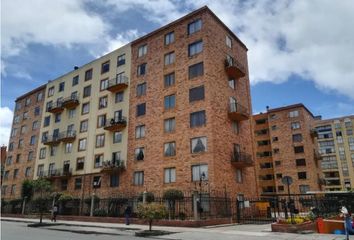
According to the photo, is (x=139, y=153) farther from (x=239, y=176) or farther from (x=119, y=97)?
(x=239, y=176)

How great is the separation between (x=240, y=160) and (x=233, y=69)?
10.4m

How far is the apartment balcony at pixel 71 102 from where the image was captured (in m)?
44.6

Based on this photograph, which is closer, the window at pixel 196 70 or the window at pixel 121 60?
the window at pixel 196 70

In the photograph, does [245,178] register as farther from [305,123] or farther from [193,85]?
[305,123]

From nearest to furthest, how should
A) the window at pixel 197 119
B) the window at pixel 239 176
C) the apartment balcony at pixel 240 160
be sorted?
the window at pixel 197 119, the apartment balcony at pixel 240 160, the window at pixel 239 176

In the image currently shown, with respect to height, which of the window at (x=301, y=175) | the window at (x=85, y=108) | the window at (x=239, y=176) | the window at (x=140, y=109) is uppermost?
the window at (x=85, y=108)

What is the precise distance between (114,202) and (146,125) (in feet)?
30.6

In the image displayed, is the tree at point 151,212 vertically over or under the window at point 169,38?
under

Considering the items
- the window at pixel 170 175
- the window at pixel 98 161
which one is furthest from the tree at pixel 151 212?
the window at pixel 98 161

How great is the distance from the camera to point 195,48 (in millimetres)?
33844

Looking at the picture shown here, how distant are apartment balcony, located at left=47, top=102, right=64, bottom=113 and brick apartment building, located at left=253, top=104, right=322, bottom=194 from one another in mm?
34679

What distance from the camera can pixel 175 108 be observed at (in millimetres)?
33562

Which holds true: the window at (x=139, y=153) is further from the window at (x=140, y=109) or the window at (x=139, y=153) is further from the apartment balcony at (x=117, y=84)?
the apartment balcony at (x=117, y=84)

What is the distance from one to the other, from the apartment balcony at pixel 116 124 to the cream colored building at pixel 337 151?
222 feet
